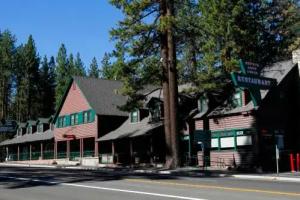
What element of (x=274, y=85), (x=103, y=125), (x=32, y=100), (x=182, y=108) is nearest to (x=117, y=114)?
(x=103, y=125)

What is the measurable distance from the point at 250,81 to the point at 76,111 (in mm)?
27842

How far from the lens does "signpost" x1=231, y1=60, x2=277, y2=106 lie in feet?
106

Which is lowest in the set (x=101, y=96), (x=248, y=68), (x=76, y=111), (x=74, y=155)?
(x=74, y=155)

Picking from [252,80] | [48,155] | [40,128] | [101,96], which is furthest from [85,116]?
[252,80]

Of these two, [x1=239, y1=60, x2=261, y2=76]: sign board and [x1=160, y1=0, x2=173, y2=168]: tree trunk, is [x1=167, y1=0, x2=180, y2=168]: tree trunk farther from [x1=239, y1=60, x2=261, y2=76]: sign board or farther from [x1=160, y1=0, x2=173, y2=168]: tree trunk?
[x1=239, y1=60, x2=261, y2=76]: sign board

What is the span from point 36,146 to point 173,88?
37.8 metres

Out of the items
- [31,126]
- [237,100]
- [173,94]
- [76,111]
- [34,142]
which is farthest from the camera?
[31,126]

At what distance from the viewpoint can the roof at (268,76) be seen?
36.5 meters

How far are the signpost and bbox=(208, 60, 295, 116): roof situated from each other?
4.85 ft

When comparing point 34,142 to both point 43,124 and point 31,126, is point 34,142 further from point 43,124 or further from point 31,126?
point 31,126

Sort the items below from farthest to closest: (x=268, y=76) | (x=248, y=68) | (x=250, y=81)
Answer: (x=268, y=76)
(x=248, y=68)
(x=250, y=81)

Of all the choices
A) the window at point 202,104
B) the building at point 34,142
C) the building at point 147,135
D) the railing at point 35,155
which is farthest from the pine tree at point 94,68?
the window at point 202,104

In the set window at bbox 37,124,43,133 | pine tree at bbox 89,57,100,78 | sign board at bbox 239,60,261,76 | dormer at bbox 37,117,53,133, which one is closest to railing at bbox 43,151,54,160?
dormer at bbox 37,117,53,133

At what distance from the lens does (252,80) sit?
109 ft
